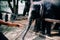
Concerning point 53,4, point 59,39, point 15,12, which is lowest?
point 59,39

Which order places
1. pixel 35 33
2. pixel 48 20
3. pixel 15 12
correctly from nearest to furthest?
pixel 48 20 → pixel 35 33 → pixel 15 12

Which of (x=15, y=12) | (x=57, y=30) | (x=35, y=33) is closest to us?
(x=35, y=33)

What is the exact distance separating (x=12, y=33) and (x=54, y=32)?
177 centimetres

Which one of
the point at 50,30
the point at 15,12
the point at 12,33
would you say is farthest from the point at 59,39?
the point at 15,12

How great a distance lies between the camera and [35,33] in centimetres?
671

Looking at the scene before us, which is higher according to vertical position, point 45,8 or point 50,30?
point 45,8

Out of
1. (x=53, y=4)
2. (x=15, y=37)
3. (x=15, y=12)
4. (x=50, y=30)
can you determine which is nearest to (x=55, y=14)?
(x=53, y=4)

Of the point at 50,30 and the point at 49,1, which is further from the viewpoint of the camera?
the point at 50,30

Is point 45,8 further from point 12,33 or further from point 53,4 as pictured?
point 12,33

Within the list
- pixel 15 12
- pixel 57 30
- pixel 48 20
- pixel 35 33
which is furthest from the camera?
pixel 15 12

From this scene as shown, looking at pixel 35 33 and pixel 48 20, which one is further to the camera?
pixel 35 33

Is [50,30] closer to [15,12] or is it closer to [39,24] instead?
[39,24]

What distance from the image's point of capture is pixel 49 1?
245 inches

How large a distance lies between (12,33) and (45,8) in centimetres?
174
